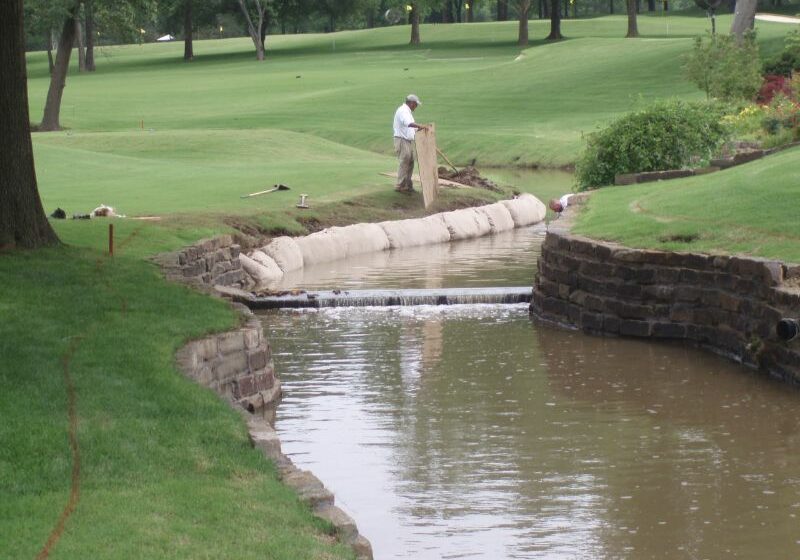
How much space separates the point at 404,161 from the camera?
1209 inches

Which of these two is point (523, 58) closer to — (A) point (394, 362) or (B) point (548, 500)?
(A) point (394, 362)

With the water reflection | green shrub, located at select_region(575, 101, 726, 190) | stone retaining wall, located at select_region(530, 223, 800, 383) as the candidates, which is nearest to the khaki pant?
green shrub, located at select_region(575, 101, 726, 190)

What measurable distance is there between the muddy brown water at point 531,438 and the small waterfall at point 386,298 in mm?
553

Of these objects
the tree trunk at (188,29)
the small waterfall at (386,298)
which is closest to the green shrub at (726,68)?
the small waterfall at (386,298)

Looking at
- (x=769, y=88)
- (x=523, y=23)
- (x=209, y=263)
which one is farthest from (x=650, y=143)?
(x=523, y=23)

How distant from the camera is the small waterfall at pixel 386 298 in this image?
2019cm

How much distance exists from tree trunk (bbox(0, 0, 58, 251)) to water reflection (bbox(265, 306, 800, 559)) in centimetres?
327

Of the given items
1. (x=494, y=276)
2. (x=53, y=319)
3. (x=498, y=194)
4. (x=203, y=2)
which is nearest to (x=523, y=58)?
(x=203, y=2)

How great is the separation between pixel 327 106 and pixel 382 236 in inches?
1368

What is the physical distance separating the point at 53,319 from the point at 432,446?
Answer: 138 inches

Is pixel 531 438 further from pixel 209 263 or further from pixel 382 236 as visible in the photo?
pixel 382 236

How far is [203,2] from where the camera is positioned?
3612 inches

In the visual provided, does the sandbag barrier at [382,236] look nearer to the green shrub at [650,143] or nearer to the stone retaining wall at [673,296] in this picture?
the green shrub at [650,143]

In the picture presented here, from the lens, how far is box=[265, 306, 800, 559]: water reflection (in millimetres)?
9867
